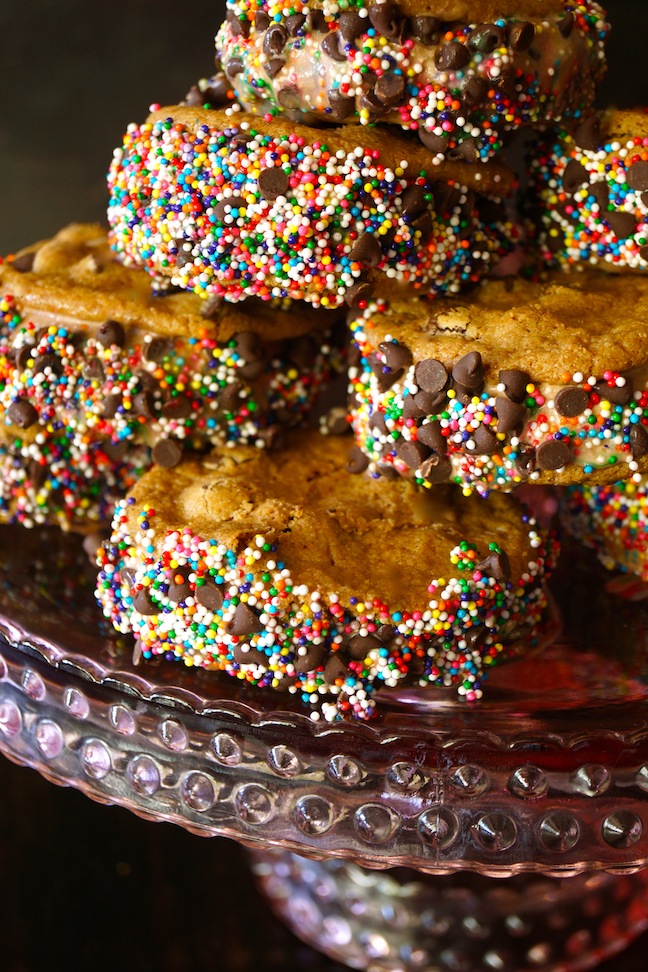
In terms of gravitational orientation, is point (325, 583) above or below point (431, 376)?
below

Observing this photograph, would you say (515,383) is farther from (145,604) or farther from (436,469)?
(145,604)

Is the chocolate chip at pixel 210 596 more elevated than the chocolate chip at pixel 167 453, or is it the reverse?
the chocolate chip at pixel 167 453

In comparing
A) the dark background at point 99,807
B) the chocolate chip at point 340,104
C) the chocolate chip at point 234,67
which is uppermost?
the chocolate chip at point 234,67

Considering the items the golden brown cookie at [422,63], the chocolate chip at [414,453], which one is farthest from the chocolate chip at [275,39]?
the chocolate chip at [414,453]

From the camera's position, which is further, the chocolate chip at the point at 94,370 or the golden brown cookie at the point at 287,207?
the chocolate chip at the point at 94,370

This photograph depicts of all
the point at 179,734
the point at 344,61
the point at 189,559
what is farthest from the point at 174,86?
the point at 179,734

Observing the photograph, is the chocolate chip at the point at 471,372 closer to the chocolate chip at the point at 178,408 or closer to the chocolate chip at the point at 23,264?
the chocolate chip at the point at 178,408

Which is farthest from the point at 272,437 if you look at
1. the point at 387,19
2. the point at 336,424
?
the point at 387,19
